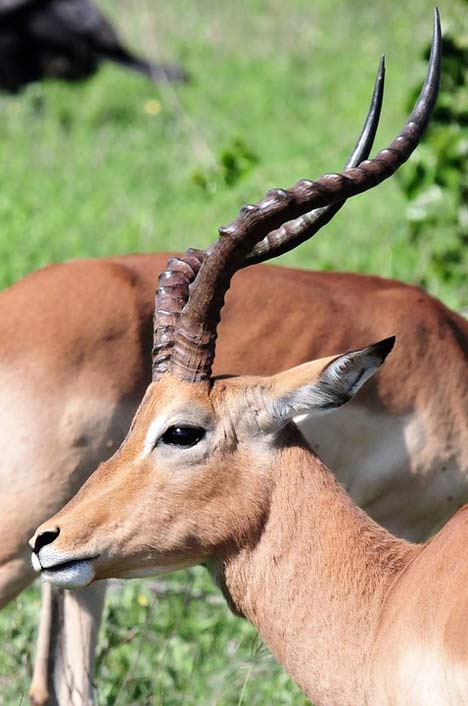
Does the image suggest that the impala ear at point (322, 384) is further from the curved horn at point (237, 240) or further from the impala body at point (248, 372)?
the impala body at point (248, 372)

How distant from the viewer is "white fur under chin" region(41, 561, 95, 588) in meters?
3.48

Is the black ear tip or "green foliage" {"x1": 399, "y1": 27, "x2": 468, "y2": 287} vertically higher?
"green foliage" {"x1": 399, "y1": 27, "x2": 468, "y2": 287}

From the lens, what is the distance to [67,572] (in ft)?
11.4

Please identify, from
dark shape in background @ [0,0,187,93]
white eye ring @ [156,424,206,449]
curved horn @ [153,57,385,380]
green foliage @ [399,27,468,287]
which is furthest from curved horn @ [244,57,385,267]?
dark shape in background @ [0,0,187,93]

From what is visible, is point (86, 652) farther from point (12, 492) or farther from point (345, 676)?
point (345, 676)

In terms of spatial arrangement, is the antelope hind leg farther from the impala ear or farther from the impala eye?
the impala ear

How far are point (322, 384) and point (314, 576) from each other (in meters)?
0.51

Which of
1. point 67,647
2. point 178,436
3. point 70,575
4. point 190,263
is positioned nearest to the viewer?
point 70,575

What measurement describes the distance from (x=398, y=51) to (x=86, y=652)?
10.3 metres

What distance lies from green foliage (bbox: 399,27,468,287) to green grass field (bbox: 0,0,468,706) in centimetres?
14

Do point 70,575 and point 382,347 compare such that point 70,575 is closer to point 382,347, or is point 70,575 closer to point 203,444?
point 203,444

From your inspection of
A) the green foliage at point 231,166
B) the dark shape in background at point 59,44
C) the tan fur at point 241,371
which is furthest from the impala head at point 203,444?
the dark shape in background at point 59,44

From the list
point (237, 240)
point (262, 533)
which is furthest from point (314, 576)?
point (237, 240)

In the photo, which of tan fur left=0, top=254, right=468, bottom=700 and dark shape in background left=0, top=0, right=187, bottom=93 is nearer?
tan fur left=0, top=254, right=468, bottom=700
